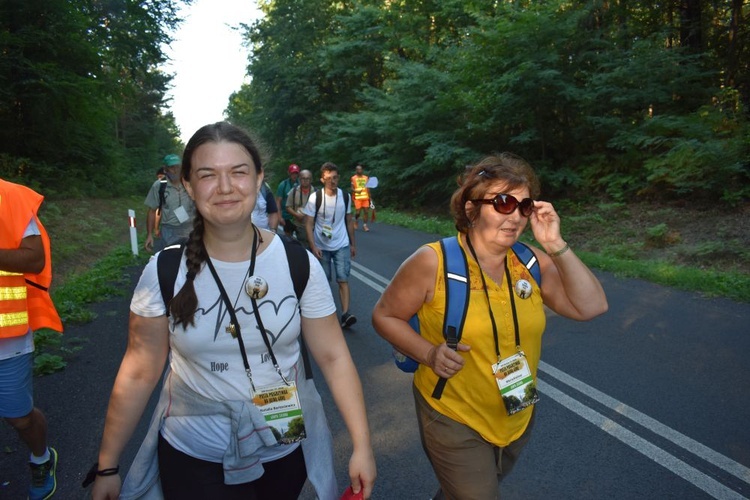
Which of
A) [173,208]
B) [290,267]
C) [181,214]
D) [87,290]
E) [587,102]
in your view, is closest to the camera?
[290,267]

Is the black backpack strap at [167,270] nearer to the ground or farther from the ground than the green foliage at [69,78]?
nearer to the ground

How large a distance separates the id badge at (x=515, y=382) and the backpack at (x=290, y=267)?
2.74 feet

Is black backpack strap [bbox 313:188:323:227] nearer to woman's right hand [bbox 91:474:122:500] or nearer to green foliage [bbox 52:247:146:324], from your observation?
green foliage [bbox 52:247:146:324]

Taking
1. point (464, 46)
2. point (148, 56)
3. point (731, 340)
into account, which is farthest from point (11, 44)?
point (731, 340)

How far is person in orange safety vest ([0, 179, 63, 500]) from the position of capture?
9.61 feet

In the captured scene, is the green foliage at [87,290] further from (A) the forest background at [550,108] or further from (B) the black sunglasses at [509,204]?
Result: (B) the black sunglasses at [509,204]

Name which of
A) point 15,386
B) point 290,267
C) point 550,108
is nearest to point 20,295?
point 15,386

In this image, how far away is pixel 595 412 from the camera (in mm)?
4434

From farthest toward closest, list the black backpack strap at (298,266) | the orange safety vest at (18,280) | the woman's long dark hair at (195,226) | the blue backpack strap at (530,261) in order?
the orange safety vest at (18,280)
the blue backpack strap at (530,261)
the black backpack strap at (298,266)
the woman's long dark hair at (195,226)

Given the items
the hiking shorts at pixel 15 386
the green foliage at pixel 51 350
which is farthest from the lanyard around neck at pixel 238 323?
the green foliage at pixel 51 350

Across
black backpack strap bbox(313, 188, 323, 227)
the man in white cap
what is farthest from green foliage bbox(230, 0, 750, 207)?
the man in white cap

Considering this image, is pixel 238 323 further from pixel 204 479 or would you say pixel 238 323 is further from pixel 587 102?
pixel 587 102

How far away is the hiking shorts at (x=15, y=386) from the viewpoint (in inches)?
118

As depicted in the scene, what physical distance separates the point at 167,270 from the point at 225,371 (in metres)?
0.40
